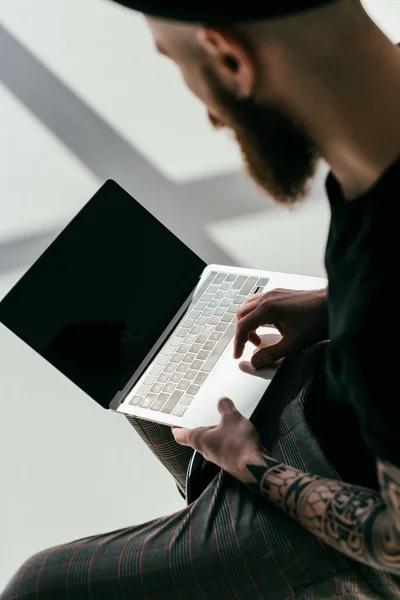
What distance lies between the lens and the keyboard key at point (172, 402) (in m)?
1.17

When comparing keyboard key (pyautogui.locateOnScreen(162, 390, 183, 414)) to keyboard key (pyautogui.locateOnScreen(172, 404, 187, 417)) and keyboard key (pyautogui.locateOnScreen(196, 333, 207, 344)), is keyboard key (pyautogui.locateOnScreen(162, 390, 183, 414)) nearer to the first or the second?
keyboard key (pyautogui.locateOnScreen(172, 404, 187, 417))

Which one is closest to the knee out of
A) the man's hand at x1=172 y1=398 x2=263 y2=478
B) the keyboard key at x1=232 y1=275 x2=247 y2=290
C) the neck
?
the man's hand at x1=172 y1=398 x2=263 y2=478

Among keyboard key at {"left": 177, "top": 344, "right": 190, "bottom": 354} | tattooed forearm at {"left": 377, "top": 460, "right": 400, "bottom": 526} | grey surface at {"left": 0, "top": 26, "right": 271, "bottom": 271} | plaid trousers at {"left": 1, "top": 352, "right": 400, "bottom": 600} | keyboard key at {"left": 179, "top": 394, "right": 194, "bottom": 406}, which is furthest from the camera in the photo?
grey surface at {"left": 0, "top": 26, "right": 271, "bottom": 271}

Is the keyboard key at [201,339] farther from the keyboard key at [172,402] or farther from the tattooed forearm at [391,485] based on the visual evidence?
the tattooed forearm at [391,485]

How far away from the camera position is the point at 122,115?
2.29 metres

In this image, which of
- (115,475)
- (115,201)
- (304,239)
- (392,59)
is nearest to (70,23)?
(304,239)

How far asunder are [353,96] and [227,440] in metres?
0.54

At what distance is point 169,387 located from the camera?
1204 millimetres

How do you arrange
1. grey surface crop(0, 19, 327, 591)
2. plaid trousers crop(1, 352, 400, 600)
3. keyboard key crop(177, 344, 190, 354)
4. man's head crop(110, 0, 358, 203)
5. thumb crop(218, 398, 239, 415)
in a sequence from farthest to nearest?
grey surface crop(0, 19, 327, 591) → keyboard key crop(177, 344, 190, 354) → thumb crop(218, 398, 239, 415) → plaid trousers crop(1, 352, 400, 600) → man's head crop(110, 0, 358, 203)

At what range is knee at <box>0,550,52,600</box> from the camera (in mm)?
953

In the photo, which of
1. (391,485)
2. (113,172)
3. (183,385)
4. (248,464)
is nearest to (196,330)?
(183,385)

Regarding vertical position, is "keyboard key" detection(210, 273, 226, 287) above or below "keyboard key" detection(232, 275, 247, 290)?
above

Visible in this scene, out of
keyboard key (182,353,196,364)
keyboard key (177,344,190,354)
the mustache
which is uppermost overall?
the mustache

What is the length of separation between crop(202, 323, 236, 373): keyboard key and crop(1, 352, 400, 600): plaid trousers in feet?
0.77
